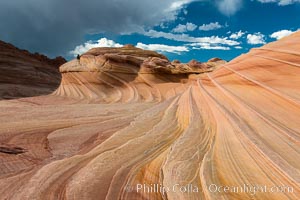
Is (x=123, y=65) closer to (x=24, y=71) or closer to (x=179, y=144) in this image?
(x=179, y=144)

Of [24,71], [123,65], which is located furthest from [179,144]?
[24,71]

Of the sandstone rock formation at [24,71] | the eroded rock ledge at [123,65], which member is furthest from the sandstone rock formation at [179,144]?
the sandstone rock formation at [24,71]

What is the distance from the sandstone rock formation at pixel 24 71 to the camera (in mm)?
20562

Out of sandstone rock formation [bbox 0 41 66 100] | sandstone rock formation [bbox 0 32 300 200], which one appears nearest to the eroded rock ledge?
sandstone rock formation [bbox 0 32 300 200]

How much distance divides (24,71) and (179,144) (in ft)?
71.1

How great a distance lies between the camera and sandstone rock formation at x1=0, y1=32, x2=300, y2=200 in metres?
2.72

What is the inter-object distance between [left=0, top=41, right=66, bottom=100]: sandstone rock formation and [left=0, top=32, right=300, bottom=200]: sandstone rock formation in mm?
12831

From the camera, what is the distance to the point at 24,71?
23.0 m

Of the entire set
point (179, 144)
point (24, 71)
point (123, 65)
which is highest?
A: point (24, 71)

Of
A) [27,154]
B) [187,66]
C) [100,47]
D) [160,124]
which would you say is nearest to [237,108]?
[160,124]

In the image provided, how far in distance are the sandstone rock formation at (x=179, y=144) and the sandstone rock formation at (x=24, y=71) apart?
12.8 m

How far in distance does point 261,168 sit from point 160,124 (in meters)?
2.31

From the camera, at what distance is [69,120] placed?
5.82 m

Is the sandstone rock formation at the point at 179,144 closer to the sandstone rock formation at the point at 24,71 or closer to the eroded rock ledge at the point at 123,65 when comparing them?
the eroded rock ledge at the point at 123,65
